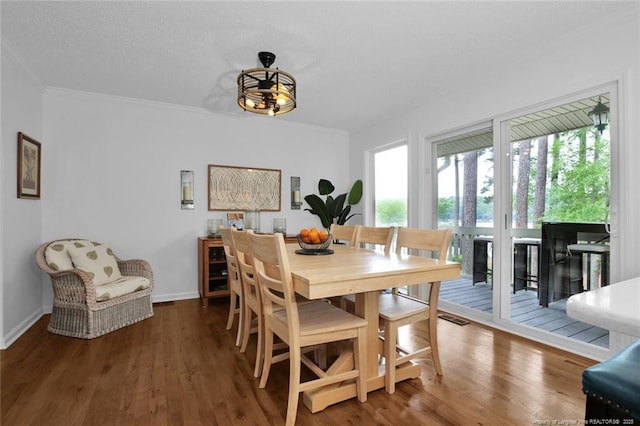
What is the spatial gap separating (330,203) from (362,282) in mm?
3170

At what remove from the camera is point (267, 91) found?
7.56ft

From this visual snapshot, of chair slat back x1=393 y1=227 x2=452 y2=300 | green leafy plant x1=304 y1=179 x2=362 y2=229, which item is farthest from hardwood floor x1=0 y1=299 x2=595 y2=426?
green leafy plant x1=304 y1=179 x2=362 y2=229

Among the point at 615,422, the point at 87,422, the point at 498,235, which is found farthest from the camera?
the point at 498,235

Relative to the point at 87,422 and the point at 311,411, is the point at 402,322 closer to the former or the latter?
the point at 311,411

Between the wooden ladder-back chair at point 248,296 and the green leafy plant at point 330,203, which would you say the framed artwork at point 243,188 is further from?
the wooden ladder-back chair at point 248,296

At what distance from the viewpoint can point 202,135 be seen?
13.8ft

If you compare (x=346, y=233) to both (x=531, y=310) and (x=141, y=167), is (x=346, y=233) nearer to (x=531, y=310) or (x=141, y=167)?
(x=531, y=310)

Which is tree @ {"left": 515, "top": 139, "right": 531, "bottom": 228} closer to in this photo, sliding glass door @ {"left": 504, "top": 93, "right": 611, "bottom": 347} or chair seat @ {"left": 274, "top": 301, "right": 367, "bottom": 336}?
sliding glass door @ {"left": 504, "top": 93, "right": 611, "bottom": 347}

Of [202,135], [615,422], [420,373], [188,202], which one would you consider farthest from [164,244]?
[615,422]

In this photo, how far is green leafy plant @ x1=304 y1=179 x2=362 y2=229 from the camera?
4684 millimetres

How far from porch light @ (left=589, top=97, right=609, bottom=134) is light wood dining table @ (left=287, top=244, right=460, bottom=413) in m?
1.72

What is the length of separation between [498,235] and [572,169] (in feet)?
2.68

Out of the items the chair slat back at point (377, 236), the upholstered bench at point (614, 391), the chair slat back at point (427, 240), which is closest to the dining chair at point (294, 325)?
the chair slat back at point (427, 240)

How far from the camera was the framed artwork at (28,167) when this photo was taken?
9.53ft
